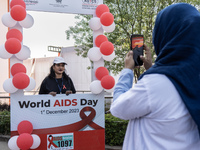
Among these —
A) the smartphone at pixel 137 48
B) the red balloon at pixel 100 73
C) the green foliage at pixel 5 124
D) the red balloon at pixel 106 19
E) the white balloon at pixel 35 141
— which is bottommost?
the green foliage at pixel 5 124

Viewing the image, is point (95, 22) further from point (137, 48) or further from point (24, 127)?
point (137, 48)

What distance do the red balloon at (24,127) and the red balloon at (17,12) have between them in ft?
5.16

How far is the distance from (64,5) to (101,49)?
97 cm

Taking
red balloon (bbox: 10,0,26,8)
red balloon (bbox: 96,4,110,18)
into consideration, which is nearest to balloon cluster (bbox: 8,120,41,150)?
red balloon (bbox: 10,0,26,8)

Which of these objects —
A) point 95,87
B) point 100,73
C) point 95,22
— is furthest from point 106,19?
point 95,87

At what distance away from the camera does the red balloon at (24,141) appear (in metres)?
3.53

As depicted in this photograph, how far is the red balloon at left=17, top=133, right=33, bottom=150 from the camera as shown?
3.53 meters

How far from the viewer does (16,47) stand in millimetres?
3576

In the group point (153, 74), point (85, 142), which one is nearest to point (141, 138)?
point (153, 74)

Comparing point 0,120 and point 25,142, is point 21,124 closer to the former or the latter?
point 25,142

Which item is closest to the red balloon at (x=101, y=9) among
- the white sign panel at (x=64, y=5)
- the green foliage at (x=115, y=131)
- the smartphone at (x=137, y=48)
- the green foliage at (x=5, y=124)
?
the white sign panel at (x=64, y=5)

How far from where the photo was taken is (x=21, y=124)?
11.9 feet

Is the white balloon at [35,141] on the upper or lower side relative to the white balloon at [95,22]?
lower

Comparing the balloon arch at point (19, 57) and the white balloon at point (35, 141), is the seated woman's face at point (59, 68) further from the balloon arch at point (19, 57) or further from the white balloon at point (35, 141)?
the white balloon at point (35, 141)
